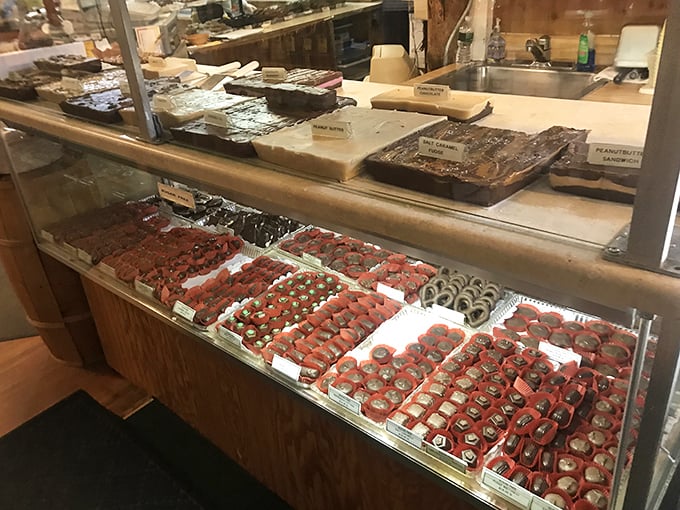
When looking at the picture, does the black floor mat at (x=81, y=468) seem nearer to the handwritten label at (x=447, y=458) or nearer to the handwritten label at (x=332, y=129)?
the handwritten label at (x=447, y=458)

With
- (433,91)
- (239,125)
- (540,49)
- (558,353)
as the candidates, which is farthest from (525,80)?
(239,125)

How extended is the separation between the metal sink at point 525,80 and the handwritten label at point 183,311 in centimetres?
163

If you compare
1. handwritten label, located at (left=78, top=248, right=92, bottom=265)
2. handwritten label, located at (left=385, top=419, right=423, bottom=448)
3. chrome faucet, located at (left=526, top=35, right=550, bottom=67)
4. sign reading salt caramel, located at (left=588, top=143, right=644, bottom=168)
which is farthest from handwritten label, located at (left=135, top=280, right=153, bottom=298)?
chrome faucet, located at (left=526, top=35, right=550, bottom=67)

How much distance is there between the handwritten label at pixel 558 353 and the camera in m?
1.51

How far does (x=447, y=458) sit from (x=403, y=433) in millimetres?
127

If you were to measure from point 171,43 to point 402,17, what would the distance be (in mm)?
1490

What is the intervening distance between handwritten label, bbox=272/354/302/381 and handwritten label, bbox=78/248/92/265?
3.63ft

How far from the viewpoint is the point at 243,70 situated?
219cm

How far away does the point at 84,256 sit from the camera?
2426 mm

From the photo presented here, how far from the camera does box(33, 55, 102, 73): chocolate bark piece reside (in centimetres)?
235

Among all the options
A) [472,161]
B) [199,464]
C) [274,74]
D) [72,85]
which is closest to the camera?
[472,161]

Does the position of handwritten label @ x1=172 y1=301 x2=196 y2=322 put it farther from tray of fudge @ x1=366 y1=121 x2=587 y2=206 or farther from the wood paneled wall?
the wood paneled wall

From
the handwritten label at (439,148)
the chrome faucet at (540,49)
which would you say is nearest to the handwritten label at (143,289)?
the handwritten label at (439,148)

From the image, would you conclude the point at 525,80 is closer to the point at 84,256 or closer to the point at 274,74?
the point at 274,74
